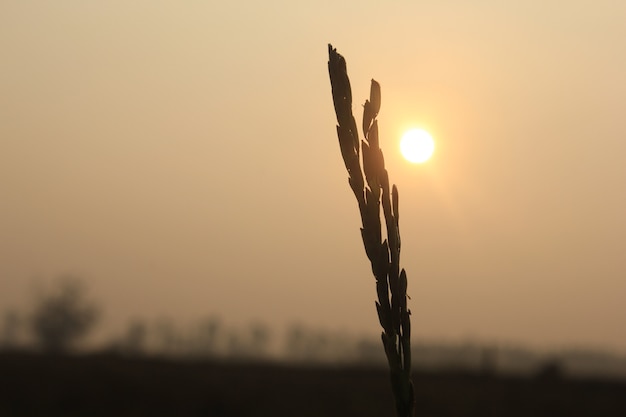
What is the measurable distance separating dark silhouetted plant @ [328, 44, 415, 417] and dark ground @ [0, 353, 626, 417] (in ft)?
72.8

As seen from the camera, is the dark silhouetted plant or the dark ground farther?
the dark ground

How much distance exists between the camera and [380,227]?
7.50 ft

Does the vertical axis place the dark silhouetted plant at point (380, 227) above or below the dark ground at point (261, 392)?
below

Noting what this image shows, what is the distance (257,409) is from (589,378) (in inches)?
409

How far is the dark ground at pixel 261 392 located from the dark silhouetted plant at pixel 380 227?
2219cm

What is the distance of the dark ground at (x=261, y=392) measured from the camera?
86.3 ft

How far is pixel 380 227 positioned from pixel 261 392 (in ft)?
88.1

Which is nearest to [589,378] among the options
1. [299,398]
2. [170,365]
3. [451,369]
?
[451,369]

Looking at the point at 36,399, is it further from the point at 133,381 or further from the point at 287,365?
the point at 287,365

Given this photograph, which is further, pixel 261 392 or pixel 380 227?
pixel 261 392

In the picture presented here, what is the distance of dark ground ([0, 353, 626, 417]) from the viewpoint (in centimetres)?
2630

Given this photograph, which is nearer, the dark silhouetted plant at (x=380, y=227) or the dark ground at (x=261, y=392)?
the dark silhouetted plant at (x=380, y=227)

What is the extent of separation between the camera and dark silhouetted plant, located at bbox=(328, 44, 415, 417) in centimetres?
227

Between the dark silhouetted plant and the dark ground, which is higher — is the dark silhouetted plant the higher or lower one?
the lower one
